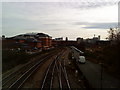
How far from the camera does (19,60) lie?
1995 centimetres

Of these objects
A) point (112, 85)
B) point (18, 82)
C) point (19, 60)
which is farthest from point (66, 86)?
point (19, 60)

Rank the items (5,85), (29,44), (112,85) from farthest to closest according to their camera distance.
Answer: (29,44)
(5,85)
(112,85)

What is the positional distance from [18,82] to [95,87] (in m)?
6.15

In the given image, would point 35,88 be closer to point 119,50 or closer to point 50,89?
point 50,89

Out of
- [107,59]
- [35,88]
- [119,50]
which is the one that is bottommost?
[35,88]

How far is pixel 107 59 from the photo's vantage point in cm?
1025

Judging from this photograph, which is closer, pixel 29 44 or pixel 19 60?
pixel 19 60

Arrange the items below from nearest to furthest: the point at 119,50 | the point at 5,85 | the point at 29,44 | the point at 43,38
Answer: the point at 119,50
the point at 5,85
the point at 29,44
the point at 43,38

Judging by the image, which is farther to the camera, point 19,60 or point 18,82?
point 19,60

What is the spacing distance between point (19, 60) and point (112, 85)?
577 inches

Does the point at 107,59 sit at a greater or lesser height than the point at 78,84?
greater

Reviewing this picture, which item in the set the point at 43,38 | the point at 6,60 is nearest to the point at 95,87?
the point at 6,60

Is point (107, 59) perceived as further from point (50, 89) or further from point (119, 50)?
point (50, 89)

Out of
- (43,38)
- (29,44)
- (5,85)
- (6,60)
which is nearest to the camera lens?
(5,85)
